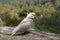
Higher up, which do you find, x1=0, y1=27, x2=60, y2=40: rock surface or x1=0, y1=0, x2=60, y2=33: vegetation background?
x1=0, y1=0, x2=60, y2=33: vegetation background

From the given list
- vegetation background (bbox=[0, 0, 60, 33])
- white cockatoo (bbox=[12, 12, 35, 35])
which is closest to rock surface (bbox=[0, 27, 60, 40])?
white cockatoo (bbox=[12, 12, 35, 35])

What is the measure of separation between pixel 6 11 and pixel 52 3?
132cm

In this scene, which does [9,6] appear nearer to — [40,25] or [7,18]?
[7,18]

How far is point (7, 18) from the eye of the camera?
5066 millimetres

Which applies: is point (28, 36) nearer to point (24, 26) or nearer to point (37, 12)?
point (24, 26)

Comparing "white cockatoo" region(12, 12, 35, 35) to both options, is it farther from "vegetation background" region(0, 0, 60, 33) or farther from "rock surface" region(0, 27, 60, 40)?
"vegetation background" region(0, 0, 60, 33)

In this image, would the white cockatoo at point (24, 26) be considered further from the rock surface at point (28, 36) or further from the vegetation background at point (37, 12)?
the vegetation background at point (37, 12)

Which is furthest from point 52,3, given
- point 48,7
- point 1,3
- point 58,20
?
point 1,3

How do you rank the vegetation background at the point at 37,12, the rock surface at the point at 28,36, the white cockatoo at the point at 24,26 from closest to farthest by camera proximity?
the rock surface at the point at 28,36
the white cockatoo at the point at 24,26
the vegetation background at the point at 37,12

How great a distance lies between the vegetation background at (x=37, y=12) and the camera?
4.97 meters

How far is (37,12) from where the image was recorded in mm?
5145

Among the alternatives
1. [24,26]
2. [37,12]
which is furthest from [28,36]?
[37,12]

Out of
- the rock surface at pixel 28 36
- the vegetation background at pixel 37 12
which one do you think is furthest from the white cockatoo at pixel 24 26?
the vegetation background at pixel 37 12

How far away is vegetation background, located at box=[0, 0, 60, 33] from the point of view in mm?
4969
